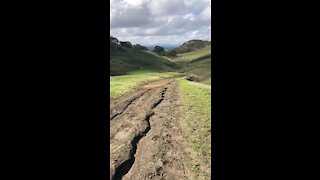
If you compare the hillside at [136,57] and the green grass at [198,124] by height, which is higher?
the hillside at [136,57]

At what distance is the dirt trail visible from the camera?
614 centimetres

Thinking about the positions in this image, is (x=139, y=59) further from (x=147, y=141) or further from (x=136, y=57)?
(x=147, y=141)

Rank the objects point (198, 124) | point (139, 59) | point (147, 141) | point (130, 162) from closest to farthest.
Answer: point (130, 162) → point (147, 141) → point (198, 124) → point (139, 59)

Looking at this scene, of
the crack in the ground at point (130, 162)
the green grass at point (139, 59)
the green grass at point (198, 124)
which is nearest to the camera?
the crack in the ground at point (130, 162)

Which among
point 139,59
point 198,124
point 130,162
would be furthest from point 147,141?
point 139,59

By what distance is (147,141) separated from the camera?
747cm

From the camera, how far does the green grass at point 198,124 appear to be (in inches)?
251

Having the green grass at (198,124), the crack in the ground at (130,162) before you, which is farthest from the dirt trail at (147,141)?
the green grass at (198,124)

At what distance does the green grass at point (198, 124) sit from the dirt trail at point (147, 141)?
244mm

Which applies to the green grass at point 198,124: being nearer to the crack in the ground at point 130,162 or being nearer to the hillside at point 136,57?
the crack in the ground at point 130,162

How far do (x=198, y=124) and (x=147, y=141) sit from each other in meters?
1.72
